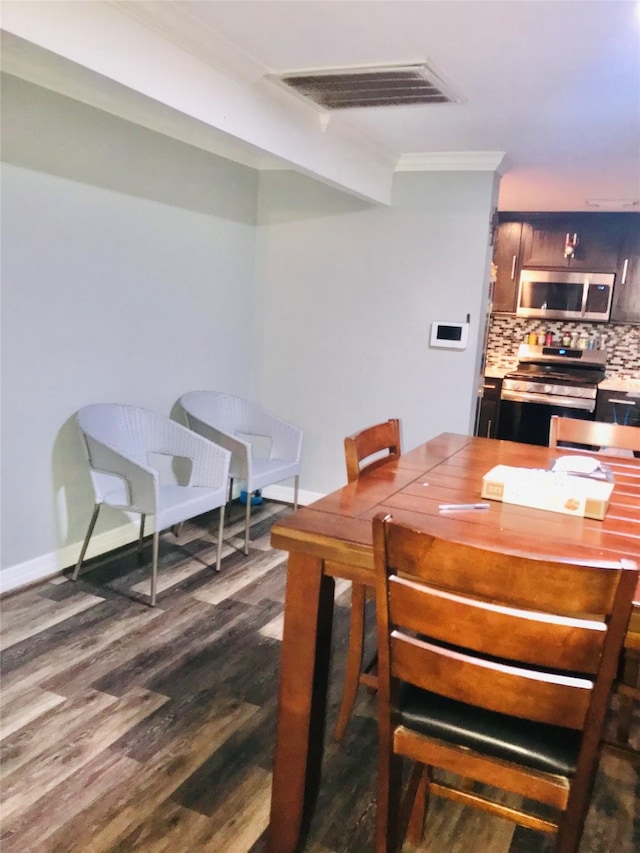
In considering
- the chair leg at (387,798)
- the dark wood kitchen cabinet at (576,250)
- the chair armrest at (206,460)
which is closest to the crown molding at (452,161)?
the dark wood kitchen cabinet at (576,250)

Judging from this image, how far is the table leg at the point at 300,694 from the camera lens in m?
1.47

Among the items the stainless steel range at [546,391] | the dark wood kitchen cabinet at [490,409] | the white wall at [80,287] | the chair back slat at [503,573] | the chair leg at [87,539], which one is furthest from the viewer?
the dark wood kitchen cabinet at [490,409]

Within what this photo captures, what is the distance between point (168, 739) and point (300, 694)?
757 millimetres

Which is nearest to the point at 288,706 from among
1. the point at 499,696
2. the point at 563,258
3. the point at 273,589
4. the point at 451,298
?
the point at 499,696

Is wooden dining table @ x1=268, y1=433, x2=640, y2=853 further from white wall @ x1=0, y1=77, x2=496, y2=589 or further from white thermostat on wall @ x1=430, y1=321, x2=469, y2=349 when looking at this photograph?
white thermostat on wall @ x1=430, y1=321, x2=469, y2=349

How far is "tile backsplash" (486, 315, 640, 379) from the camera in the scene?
5477mm

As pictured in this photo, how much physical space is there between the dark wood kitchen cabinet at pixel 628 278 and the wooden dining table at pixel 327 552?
150 inches

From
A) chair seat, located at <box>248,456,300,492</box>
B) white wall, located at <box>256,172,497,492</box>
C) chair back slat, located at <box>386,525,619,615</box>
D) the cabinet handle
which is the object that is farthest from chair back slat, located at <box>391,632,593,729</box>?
the cabinet handle

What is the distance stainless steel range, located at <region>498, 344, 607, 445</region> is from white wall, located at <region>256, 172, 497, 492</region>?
5.12ft

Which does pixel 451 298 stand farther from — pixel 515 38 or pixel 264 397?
pixel 515 38

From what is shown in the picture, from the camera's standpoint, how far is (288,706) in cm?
153

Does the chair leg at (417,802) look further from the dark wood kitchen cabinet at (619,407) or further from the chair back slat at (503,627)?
the dark wood kitchen cabinet at (619,407)

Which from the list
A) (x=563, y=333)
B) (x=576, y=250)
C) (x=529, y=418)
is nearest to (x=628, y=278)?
(x=576, y=250)

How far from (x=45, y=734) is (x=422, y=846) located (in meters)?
1.15
